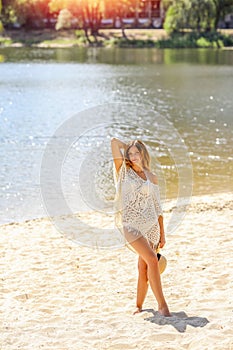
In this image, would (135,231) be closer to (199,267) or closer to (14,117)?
(199,267)

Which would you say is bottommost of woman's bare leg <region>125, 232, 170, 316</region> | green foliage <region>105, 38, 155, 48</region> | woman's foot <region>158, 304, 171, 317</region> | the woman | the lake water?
green foliage <region>105, 38, 155, 48</region>

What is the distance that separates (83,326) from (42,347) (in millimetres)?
604

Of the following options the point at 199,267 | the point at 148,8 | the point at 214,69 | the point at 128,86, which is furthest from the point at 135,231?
the point at 148,8

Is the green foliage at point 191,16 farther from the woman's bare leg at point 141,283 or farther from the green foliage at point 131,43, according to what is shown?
the woman's bare leg at point 141,283

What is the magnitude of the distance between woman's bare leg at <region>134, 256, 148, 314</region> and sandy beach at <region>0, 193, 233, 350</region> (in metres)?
0.09

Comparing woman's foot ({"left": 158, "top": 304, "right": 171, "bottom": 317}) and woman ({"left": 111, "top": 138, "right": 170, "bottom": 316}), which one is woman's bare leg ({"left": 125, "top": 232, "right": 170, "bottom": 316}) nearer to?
woman ({"left": 111, "top": 138, "right": 170, "bottom": 316})

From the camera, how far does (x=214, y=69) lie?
44.7 m

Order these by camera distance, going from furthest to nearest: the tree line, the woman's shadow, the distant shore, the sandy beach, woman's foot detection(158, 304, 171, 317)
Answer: the distant shore < the tree line < woman's foot detection(158, 304, 171, 317) < the woman's shadow < the sandy beach

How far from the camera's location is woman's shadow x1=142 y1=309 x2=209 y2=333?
19.4ft

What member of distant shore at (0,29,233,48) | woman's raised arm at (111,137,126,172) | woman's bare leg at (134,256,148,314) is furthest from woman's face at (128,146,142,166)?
distant shore at (0,29,233,48)

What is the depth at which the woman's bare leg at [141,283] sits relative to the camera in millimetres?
6219

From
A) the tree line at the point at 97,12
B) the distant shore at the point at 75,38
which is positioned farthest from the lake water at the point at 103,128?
the distant shore at the point at 75,38

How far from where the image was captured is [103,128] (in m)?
21.8

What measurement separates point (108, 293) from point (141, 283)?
2.89 feet
